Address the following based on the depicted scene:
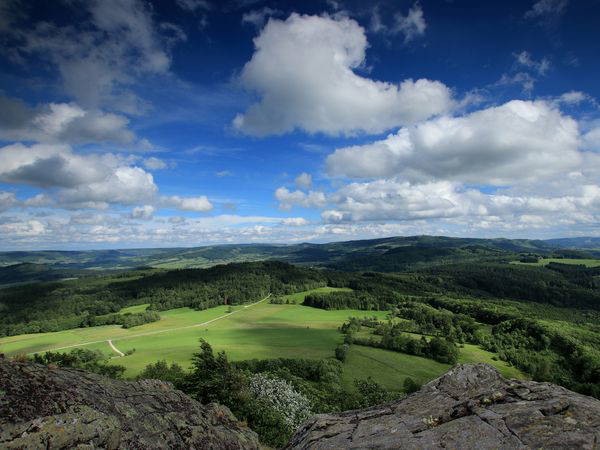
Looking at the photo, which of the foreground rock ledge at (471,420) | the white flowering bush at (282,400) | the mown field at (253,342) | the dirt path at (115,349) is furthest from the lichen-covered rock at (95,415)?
the dirt path at (115,349)

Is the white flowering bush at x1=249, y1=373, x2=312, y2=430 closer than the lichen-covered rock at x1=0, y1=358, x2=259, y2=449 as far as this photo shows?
No

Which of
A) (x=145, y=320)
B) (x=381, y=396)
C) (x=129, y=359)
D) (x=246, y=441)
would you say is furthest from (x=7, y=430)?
(x=145, y=320)

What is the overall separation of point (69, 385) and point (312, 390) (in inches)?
2428

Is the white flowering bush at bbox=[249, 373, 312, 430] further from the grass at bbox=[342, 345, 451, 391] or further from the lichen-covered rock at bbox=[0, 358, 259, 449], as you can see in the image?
the grass at bbox=[342, 345, 451, 391]

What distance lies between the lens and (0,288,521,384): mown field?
326ft

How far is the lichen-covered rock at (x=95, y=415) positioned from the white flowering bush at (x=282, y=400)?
1025 inches

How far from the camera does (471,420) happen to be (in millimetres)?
10281

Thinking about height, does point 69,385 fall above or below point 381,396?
above

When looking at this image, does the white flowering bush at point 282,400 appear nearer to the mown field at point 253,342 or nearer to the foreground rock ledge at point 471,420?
the foreground rock ledge at point 471,420

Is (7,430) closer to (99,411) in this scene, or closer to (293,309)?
(99,411)

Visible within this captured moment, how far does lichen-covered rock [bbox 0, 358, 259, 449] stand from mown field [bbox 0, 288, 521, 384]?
75965 mm

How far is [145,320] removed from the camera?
176500mm

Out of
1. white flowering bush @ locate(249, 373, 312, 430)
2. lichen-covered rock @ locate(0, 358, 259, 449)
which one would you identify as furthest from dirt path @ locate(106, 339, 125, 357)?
lichen-covered rock @ locate(0, 358, 259, 449)

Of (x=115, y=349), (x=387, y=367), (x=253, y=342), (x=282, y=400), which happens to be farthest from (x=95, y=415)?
(x=115, y=349)
